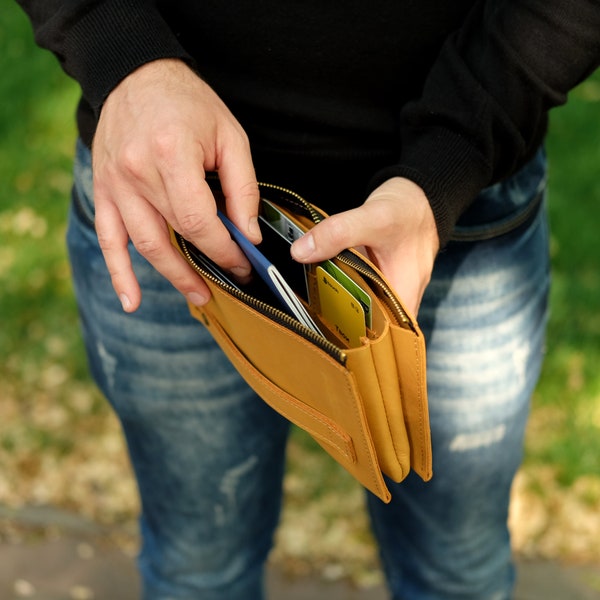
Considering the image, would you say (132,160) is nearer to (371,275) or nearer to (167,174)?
(167,174)

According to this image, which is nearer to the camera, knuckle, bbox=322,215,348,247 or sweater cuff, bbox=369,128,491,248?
knuckle, bbox=322,215,348,247

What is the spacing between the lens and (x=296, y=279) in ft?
3.57

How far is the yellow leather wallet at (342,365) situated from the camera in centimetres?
88

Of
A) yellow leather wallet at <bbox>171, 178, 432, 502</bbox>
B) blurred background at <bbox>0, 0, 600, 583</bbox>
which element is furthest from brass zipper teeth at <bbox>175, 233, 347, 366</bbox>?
blurred background at <bbox>0, 0, 600, 583</bbox>

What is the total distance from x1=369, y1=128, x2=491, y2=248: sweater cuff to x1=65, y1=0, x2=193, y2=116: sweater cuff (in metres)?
0.30

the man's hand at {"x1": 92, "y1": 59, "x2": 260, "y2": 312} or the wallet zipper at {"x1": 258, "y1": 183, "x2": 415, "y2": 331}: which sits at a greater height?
the man's hand at {"x1": 92, "y1": 59, "x2": 260, "y2": 312}

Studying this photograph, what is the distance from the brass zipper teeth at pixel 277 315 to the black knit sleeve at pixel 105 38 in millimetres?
216

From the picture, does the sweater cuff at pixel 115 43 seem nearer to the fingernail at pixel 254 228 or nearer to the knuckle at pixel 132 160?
the knuckle at pixel 132 160

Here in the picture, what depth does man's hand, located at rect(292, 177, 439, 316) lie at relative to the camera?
0.94 m

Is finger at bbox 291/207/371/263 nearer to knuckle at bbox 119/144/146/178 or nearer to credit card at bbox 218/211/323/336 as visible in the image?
credit card at bbox 218/211/323/336

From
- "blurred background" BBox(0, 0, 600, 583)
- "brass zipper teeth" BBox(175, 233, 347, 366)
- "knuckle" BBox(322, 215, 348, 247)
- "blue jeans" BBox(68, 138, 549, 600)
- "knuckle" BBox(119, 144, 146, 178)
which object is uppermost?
"knuckle" BBox(119, 144, 146, 178)

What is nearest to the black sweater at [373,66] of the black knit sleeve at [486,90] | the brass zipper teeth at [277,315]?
the black knit sleeve at [486,90]

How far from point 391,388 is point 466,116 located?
38 centimetres

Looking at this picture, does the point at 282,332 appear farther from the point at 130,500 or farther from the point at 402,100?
the point at 130,500
